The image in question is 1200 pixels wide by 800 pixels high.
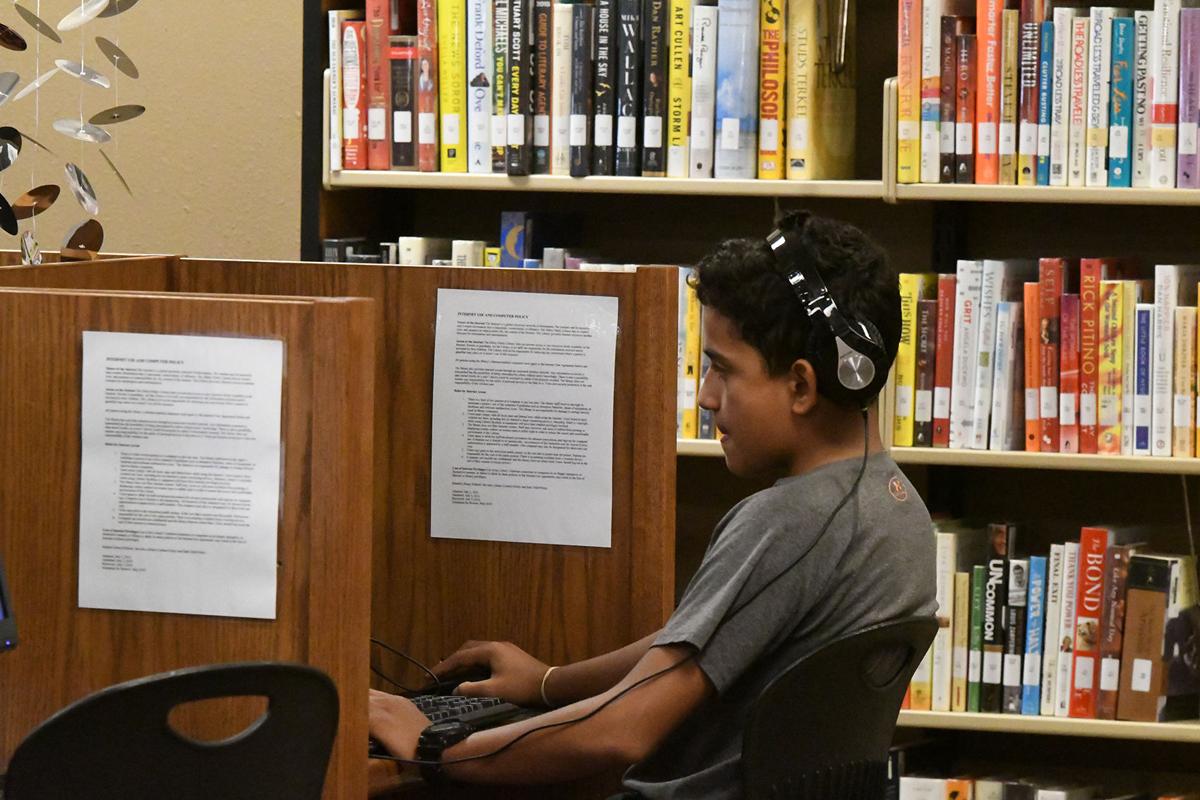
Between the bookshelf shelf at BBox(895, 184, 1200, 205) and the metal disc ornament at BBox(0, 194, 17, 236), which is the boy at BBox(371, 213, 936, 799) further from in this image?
the bookshelf shelf at BBox(895, 184, 1200, 205)

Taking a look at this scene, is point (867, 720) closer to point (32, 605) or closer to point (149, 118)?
point (32, 605)

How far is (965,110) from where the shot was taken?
2.45 metres

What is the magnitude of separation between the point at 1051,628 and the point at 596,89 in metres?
1.13

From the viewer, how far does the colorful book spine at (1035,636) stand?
2496 millimetres

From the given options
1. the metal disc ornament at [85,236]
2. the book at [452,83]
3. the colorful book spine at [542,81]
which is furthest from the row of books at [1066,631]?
the metal disc ornament at [85,236]

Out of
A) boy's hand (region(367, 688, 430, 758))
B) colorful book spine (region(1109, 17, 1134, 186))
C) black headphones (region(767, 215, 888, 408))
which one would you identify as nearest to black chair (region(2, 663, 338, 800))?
boy's hand (region(367, 688, 430, 758))

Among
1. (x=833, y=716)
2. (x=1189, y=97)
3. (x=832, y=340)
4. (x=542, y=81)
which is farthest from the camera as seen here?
(x=542, y=81)

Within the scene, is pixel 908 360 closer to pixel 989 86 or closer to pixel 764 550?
pixel 989 86

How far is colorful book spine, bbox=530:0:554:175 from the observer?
101 inches

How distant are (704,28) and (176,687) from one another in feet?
5.43

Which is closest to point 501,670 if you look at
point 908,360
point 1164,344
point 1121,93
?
point 908,360

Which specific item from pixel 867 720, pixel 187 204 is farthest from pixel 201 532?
pixel 187 204

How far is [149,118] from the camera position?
122 inches

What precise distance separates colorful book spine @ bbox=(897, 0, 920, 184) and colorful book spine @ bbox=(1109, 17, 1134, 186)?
0.96ft
